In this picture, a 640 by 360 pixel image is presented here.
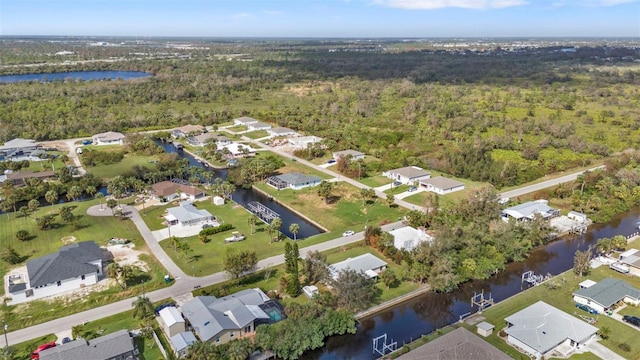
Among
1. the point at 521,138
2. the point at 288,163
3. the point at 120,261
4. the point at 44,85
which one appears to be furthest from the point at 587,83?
the point at 44,85

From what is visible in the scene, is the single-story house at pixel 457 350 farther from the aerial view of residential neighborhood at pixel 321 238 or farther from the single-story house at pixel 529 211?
the single-story house at pixel 529 211

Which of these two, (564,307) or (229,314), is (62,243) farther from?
(564,307)

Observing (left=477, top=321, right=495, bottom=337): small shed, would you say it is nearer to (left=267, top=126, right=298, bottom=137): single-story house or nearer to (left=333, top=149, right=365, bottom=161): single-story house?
(left=333, top=149, right=365, bottom=161): single-story house

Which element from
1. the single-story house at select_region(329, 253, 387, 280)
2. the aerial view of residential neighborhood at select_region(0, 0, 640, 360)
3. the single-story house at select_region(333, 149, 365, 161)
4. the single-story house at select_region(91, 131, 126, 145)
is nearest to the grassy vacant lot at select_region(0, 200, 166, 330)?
the aerial view of residential neighborhood at select_region(0, 0, 640, 360)

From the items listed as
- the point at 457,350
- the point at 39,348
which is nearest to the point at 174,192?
the point at 39,348

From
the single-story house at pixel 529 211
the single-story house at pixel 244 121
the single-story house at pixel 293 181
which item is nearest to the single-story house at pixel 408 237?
the single-story house at pixel 529 211

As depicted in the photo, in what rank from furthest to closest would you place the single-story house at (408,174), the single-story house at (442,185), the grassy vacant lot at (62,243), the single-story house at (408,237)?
the single-story house at (408,174) → the single-story house at (442,185) → the single-story house at (408,237) → the grassy vacant lot at (62,243)

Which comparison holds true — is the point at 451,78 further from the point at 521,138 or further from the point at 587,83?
the point at 521,138
